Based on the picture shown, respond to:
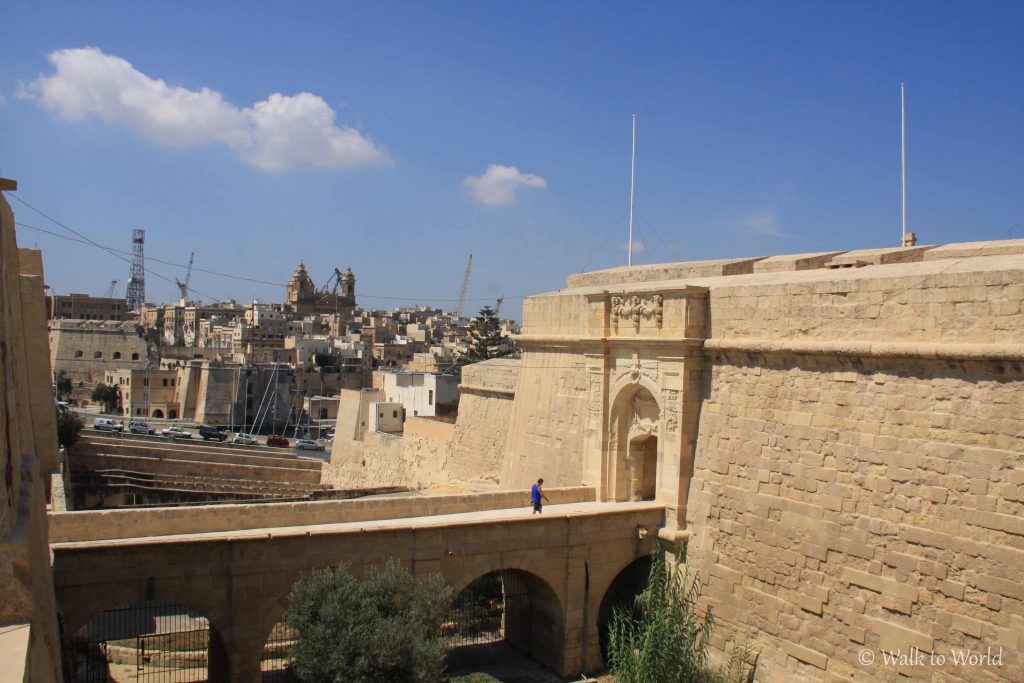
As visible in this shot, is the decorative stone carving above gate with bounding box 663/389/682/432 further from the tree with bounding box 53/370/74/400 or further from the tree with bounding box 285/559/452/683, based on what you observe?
the tree with bounding box 53/370/74/400

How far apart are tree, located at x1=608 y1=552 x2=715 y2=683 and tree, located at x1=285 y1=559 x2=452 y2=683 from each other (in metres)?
3.00

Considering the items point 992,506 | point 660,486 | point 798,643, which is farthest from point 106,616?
point 992,506

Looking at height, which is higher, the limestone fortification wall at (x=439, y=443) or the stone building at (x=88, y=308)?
the stone building at (x=88, y=308)

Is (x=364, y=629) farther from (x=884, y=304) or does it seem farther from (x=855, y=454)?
(x=884, y=304)

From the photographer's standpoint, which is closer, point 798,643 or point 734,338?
point 798,643

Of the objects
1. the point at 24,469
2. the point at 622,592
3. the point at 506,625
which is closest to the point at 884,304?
the point at 622,592

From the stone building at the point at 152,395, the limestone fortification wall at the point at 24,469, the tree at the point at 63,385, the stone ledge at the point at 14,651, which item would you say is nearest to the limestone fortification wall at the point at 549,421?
the limestone fortification wall at the point at 24,469

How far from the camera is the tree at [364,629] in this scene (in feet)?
31.7

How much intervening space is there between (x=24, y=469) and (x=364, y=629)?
4017 millimetres

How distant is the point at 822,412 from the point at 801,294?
1671 mm

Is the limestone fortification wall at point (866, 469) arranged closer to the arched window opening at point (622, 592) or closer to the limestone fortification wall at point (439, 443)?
the arched window opening at point (622, 592)

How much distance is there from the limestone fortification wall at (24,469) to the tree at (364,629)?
9.17 feet

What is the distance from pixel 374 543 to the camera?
1136 cm

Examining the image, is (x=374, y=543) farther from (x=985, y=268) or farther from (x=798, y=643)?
(x=985, y=268)
